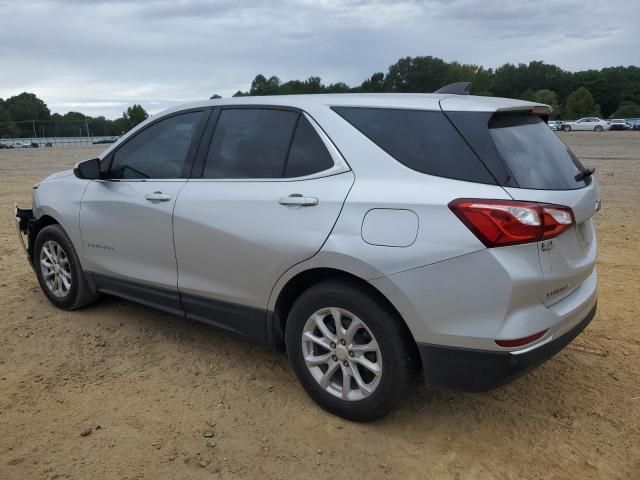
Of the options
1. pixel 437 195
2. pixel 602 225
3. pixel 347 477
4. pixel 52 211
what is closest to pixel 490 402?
pixel 347 477

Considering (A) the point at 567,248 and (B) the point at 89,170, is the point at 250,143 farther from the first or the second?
(A) the point at 567,248

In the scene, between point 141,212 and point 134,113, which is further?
point 134,113

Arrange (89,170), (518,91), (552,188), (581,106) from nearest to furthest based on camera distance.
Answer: (552,188) < (89,170) < (581,106) < (518,91)

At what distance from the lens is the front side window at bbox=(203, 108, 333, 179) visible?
3289 mm

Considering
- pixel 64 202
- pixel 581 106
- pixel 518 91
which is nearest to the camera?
pixel 64 202

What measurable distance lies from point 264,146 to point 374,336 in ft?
4.53

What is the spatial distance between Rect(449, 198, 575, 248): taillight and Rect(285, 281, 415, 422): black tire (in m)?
0.63

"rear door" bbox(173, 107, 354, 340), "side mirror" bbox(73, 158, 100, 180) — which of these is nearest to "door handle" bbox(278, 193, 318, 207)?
"rear door" bbox(173, 107, 354, 340)

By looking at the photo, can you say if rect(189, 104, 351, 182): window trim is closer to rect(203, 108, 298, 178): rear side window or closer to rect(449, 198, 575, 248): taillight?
rect(203, 108, 298, 178): rear side window

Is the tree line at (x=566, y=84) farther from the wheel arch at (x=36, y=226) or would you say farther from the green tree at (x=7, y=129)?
the wheel arch at (x=36, y=226)

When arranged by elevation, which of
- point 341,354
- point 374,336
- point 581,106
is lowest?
point 341,354

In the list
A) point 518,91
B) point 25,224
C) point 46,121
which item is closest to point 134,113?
point 46,121

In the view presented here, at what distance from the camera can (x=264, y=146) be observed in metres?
3.53

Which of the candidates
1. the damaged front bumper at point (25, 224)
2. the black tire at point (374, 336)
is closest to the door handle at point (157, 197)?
the black tire at point (374, 336)
